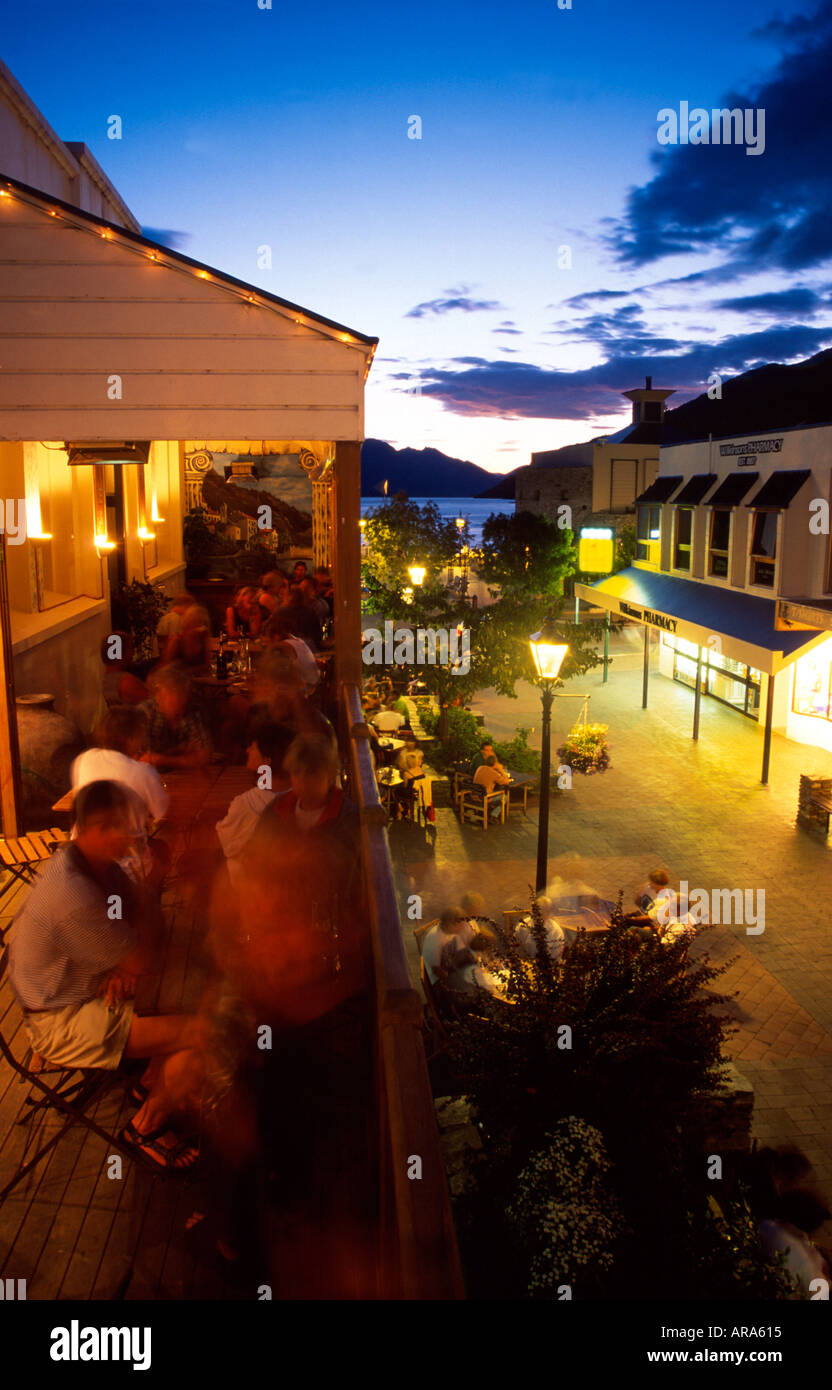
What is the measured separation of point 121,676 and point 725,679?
1700 cm

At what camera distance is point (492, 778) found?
1404cm

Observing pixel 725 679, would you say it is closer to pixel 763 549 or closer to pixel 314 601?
pixel 763 549

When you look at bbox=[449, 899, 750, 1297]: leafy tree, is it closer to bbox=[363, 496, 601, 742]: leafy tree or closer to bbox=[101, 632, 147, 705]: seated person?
bbox=[101, 632, 147, 705]: seated person

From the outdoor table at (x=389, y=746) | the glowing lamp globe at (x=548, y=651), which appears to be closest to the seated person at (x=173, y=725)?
the glowing lamp globe at (x=548, y=651)

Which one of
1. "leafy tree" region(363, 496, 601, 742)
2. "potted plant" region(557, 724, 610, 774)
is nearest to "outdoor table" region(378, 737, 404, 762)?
"leafy tree" region(363, 496, 601, 742)

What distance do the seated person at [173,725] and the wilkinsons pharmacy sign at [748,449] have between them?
1315 cm

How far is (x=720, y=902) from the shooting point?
11.0 m

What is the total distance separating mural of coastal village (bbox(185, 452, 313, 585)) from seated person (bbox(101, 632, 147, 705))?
6055mm

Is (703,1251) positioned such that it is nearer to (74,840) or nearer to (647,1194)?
(647,1194)

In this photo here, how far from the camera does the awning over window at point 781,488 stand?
15.3m

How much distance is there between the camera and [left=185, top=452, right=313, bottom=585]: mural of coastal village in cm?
1764

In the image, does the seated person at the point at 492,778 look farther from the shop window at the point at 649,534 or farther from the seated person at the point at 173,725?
the shop window at the point at 649,534

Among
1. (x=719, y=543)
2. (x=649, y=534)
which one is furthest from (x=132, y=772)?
(x=649, y=534)

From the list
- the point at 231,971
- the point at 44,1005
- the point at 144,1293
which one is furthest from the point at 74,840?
the point at 144,1293
